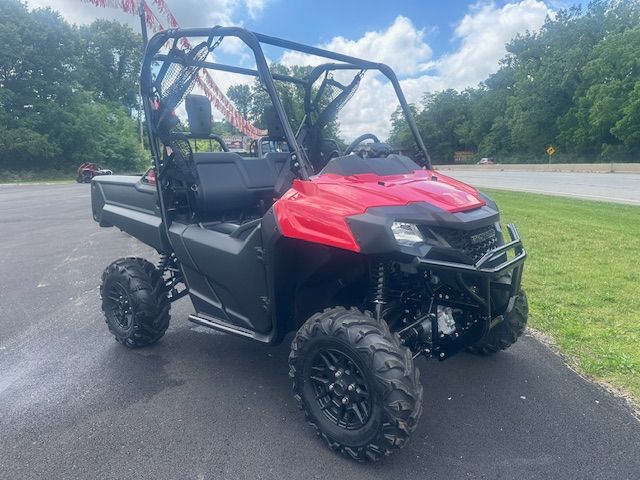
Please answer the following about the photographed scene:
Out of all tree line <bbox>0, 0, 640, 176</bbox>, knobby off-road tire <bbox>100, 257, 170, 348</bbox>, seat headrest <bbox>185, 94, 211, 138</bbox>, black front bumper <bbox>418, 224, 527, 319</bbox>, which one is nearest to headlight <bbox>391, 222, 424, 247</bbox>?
black front bumper <bbox>418, 224, 527, 319</bbox>

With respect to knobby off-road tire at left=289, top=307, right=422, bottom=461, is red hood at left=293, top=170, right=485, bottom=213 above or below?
above

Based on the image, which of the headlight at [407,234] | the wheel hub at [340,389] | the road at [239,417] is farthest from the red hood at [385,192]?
the road at [239,417]

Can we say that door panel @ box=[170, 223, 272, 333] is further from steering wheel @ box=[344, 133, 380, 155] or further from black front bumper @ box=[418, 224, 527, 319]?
black front bumper @ box=[418, 224, 527, 319]

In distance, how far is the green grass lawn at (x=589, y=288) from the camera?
3.77 m

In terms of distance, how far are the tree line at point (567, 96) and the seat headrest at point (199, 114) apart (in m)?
39.4

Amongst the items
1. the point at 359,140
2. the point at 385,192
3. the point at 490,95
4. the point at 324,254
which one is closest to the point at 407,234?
the point at 385,192

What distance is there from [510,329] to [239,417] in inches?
80.4

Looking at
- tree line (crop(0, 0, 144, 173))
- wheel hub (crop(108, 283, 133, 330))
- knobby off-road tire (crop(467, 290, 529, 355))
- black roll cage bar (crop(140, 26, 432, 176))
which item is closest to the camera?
black roll cage bar (crop(140, 26, 432, 176))

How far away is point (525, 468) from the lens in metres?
2.54

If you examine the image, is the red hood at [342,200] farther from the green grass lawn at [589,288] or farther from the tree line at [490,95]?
the tree line at [490,95]

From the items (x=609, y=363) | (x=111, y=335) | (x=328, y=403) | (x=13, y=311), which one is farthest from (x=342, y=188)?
(x=13, y=311)

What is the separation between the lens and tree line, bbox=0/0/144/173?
40.9m

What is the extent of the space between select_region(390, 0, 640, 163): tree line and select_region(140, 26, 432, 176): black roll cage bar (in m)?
38.4

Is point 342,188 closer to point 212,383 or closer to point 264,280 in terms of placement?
point 264,280
